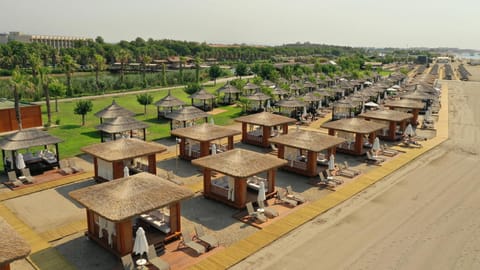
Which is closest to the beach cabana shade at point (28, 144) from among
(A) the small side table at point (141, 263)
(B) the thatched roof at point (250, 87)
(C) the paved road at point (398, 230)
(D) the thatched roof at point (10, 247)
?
(D) the thatched roof at point (10, 247)

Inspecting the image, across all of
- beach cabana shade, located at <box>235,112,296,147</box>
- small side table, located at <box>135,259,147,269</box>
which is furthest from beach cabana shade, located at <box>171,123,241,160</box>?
small side table, located at <box>135,259,147,269</box>

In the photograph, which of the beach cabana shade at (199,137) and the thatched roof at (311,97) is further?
the thatched roof at (311,97)

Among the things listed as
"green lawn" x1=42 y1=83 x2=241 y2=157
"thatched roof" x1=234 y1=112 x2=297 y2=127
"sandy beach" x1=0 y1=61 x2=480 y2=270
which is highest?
"thatched roof" x1=234 y1=112 x2=297 y2=127

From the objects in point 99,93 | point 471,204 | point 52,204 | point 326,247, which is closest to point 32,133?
point 52,204

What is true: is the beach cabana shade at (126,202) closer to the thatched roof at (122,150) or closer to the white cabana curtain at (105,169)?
the thatched roof at (122,150)

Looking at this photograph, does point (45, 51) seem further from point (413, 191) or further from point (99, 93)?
point (413, 191)

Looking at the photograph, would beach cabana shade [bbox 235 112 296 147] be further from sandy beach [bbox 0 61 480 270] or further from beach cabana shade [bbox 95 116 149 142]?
beach cabana shade [bbox 95 116 149 142]
